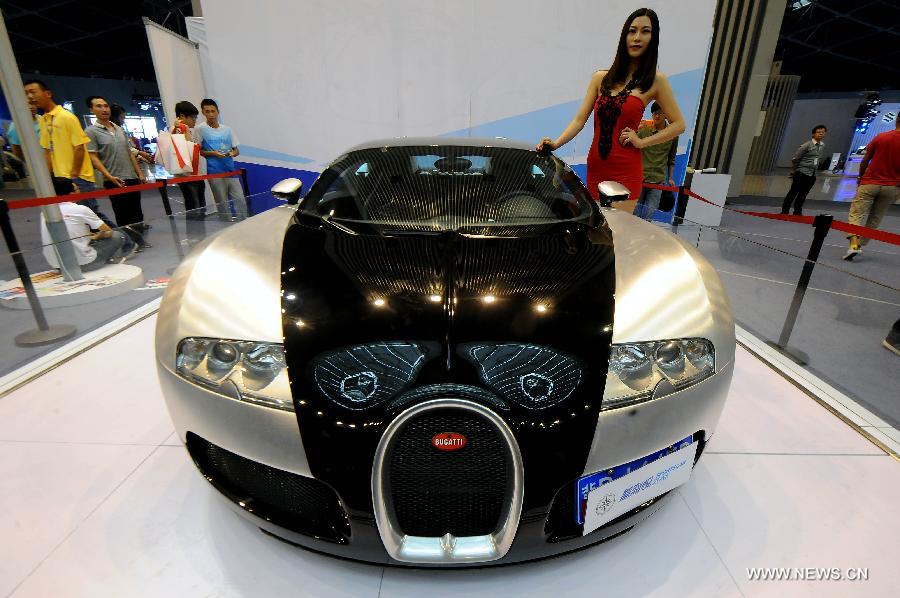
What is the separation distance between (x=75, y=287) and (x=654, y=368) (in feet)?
12.4

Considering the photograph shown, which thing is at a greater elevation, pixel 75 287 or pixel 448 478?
pixel 448 478

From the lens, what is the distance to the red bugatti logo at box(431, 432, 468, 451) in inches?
35.9

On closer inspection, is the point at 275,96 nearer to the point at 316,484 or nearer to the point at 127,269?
the point at 127,269

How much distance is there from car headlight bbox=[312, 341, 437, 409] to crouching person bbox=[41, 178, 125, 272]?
3072 mm

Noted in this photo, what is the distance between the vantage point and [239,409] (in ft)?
3.23

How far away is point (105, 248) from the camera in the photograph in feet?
11.0

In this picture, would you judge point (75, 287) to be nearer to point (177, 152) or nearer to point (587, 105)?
point (177, 152)

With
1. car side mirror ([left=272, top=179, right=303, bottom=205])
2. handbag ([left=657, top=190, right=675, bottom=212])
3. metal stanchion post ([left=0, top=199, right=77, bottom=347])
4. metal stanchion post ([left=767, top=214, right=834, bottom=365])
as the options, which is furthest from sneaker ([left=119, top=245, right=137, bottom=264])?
handbag ([left=657, top=190, right=675, bottom=212])

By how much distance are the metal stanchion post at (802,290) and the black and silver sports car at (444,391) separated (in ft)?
5.66

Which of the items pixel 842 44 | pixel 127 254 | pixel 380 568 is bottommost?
pixel 380 568

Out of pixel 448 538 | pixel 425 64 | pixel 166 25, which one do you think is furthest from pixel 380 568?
pixel 166 25

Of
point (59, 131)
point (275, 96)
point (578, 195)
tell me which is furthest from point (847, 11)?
point (59, 131)

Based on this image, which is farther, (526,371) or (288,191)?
(288,191)

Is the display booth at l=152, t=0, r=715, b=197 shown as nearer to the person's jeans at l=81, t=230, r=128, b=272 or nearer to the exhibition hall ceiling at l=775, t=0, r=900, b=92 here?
the person's jeans at l=81, t=230, r=128, b=272
